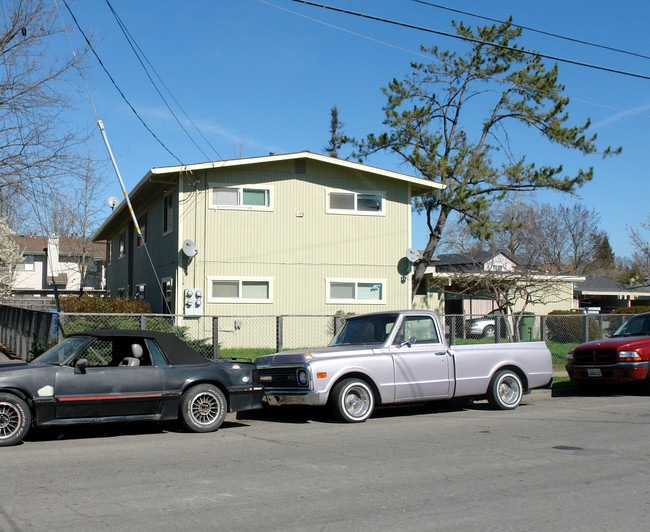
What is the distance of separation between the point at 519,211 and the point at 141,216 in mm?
33741

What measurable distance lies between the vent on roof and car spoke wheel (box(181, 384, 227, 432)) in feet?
43.8

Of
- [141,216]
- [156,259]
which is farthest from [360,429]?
[141,216]

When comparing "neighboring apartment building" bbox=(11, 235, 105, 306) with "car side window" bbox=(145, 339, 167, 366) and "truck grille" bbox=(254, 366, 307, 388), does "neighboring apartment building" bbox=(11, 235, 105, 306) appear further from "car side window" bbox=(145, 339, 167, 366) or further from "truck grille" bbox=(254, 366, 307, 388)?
"car side window" bbox=(145, 339, 167, 366)

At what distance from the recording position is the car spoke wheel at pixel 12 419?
8594mm

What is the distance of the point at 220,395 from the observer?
10.1m

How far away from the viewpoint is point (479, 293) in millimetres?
30828

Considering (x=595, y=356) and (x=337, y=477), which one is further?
(x=595, y=356)

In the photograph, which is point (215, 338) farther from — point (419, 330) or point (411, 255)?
point (411, 255)

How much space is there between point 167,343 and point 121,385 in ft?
3.39

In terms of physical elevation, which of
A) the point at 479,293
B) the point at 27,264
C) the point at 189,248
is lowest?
the point at 479,293

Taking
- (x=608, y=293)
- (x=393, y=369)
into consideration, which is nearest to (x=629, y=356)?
(x=393, y=369)

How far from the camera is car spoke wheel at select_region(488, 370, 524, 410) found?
1231 centimetres

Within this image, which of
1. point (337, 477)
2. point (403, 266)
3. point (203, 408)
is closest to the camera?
point (337, 477)

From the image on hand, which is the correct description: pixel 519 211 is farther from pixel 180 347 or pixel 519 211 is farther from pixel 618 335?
pixel 180 347
